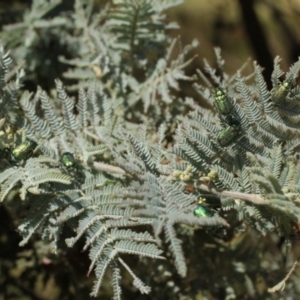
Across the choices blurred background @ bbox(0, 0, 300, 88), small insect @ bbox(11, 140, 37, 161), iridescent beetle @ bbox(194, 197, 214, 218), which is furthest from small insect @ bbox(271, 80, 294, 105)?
blurred background @ bbox(0, 0, 300, 88)

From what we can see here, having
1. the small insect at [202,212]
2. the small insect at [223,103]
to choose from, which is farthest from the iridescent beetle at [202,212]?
the small insect at [223,103]

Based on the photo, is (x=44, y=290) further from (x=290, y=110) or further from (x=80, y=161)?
(x=290, y=110)

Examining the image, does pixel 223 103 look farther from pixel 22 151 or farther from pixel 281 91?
pixel 22 151

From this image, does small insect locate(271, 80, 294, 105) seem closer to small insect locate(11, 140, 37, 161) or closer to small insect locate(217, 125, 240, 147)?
small insect locate(217, 125, 240, 147)

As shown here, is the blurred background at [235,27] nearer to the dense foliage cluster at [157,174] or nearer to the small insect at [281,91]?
the dense foliage cluster at [157,174]

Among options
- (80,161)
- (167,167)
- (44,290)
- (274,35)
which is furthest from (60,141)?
(274,35)
